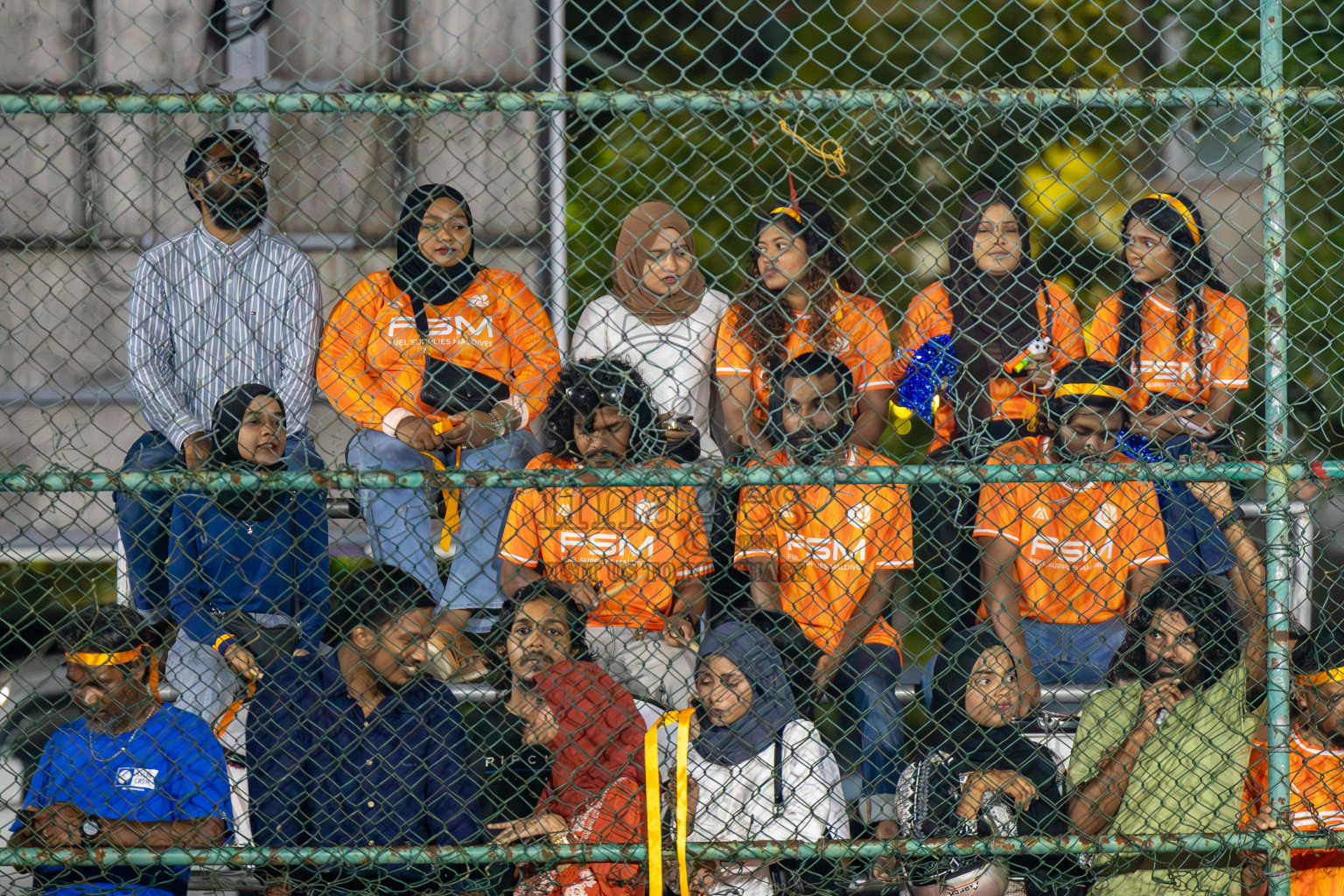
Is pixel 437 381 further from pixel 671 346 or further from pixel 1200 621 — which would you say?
pixel 1200 621

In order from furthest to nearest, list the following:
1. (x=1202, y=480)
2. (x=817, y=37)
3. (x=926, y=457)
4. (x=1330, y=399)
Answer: (x=817, y=37) → (x=1330, y=399) → (x=926, y=457) → (x=1202, y=480)

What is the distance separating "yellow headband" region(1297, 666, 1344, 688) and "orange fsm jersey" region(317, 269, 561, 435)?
2.27m

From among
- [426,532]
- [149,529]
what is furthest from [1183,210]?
[149,529]

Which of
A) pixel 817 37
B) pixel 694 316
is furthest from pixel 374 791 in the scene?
pixel 817 37

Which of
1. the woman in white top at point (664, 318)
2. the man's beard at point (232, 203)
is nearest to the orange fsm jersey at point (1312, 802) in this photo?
the woman in white top at point (664, 318)

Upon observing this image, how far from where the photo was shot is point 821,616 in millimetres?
3852

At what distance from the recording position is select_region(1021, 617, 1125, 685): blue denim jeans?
3.81 m

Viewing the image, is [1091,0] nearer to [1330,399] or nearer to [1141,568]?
[1330,399]

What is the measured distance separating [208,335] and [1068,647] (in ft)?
9.10

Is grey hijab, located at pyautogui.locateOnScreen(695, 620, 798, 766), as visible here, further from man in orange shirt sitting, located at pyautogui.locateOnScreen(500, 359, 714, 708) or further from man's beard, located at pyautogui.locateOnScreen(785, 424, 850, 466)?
man's beard, located at pyautogui.locateOnScreen(785, 424, 850, 466)

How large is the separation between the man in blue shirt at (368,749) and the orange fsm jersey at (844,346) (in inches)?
45.9

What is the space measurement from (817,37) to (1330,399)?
2580 millimetres

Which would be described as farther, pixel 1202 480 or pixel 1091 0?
pixel 1091 0

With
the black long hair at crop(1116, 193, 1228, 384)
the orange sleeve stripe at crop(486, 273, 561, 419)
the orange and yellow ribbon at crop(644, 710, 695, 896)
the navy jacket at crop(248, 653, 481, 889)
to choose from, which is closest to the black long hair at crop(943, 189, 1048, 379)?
the black long hair at crop(1116, 193, 1228, 384)
